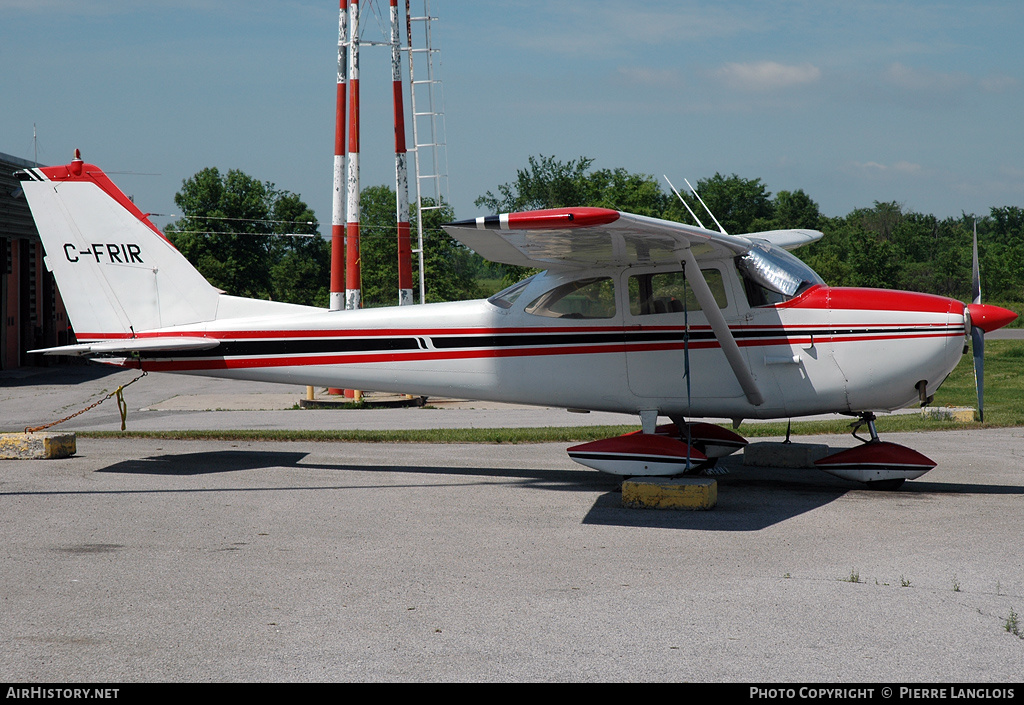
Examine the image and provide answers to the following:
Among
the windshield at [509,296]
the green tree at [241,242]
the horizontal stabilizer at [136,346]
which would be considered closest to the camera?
the windshield at [509,296]

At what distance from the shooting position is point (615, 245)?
812 centimetres

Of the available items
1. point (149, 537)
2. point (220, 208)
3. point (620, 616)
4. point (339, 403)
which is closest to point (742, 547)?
point (620, 616)

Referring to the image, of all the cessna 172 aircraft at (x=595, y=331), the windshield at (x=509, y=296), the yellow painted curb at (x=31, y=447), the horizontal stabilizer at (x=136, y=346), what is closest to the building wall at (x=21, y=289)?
the yellow painted curb at (x=31, y=447)

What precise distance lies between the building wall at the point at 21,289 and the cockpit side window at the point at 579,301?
2579 centimetres

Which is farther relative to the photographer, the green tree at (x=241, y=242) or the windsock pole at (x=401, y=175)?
the green tree at (x=241, y=242)

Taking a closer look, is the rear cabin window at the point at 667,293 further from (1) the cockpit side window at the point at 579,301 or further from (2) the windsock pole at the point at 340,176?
(2) the windsock pole at the point at 340,176

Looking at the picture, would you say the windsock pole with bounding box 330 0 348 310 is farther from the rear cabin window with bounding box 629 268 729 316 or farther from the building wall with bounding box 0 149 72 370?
the building wall with bounding box 0 149 72 370

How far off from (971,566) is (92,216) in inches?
384

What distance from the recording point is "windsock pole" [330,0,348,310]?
18266 millimetres

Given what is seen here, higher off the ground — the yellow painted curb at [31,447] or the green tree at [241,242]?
the green tree at [241,242]

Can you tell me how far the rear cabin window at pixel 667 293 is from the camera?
8.71 metres

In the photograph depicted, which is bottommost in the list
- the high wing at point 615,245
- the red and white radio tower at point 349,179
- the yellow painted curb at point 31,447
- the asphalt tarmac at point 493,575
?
the asphalt tarmac at point 493,575

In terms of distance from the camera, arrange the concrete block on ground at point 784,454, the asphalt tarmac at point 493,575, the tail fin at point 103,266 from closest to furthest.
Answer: the asphalt tarmac at point 493,575 < the concrete block on ground at point 784,454 < the tail fin at point 103,266
